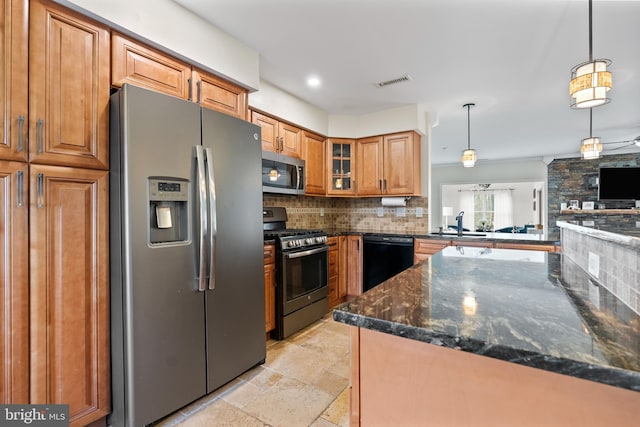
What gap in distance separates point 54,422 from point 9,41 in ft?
5.52

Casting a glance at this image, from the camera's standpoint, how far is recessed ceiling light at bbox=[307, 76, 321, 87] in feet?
9.47

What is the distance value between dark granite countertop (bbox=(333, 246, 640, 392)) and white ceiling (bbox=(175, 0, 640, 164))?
5.56 ft

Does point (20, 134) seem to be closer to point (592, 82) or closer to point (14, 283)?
point (14, 283)

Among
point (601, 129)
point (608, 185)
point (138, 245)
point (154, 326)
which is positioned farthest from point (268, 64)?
point (608, 185)

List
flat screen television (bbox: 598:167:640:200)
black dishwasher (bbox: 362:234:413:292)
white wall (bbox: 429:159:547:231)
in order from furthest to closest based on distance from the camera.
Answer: white wall (bbox: 429:159:547:231)
flat screen television (bbox: 598:167:640:200)
black dishwasher (bbox: 362:234:413:292)

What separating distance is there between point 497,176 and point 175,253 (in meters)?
8.33

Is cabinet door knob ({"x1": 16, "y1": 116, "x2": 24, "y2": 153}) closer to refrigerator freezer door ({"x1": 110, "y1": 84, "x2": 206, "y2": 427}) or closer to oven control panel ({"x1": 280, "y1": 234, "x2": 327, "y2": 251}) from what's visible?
refrigerator freezer door ({"x1": 110, "y1": 84, "x2": 206, "y2": 427})

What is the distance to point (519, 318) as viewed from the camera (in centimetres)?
73

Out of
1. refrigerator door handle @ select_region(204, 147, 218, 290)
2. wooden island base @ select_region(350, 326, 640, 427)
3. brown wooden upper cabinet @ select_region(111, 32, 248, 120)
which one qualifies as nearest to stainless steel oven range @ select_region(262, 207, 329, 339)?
refrigerator door handle @ select_region(204, 147, 218, 290)

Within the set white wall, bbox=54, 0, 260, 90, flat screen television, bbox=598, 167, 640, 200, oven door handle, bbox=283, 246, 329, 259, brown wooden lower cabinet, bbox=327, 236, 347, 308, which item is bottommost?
brown wooden lower cabinet, bbox=327, 236, 347, 308

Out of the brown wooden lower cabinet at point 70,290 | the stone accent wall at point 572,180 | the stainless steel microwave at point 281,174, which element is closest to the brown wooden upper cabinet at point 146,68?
the brown wooden lower cabinet at point 70,290

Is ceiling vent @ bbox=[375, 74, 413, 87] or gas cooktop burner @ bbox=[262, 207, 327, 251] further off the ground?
ceiling vent @ bbox=[375, 74, 413, 87]

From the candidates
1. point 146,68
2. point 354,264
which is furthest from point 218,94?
point 354,264

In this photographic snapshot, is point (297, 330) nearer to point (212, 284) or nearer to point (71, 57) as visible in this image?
point (212, 284)
